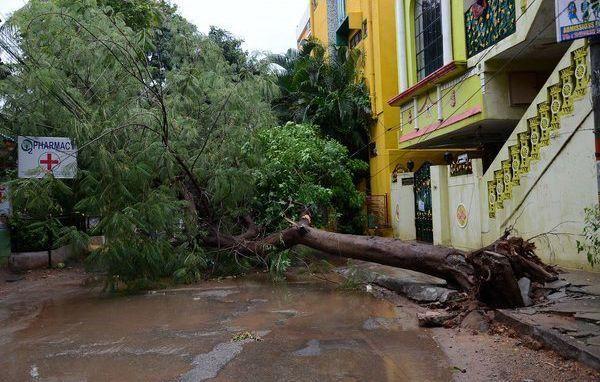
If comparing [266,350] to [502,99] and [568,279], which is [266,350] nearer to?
[568,279]

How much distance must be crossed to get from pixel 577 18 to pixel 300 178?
27.4 ft

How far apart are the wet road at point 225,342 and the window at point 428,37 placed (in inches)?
306

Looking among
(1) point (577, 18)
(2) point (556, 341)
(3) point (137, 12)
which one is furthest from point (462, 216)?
(3) point (137, 12)

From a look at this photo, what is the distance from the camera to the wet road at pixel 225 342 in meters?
4.54

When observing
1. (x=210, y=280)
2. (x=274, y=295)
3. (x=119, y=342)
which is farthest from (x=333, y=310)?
(x=210, y=280)

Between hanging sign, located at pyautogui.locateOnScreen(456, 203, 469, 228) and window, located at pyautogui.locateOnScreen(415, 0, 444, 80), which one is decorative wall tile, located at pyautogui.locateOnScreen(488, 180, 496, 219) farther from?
window, located at pyautogui.locateOnScreen(415, 0, 444, 80)

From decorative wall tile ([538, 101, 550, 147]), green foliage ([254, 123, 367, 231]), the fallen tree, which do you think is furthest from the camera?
green foliage ([254, 123, 367, 231])

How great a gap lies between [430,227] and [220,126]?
239 inches

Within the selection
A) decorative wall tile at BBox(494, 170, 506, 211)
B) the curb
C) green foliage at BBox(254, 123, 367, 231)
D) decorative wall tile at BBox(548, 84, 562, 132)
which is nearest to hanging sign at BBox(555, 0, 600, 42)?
decorative wall tile at BBox(548, 84, 562, 132)

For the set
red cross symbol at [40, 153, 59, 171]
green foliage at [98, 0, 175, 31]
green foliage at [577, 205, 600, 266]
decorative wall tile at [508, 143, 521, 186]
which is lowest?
green foliage at [577, 205, 600, 266]

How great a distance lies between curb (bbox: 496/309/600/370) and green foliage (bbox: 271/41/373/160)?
12916 millimetres

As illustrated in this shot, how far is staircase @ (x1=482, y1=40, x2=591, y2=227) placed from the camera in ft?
24.6

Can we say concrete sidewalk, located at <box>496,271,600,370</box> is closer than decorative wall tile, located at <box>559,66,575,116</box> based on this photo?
Yes

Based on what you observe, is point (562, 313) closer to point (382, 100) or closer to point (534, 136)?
point (534, 136)
